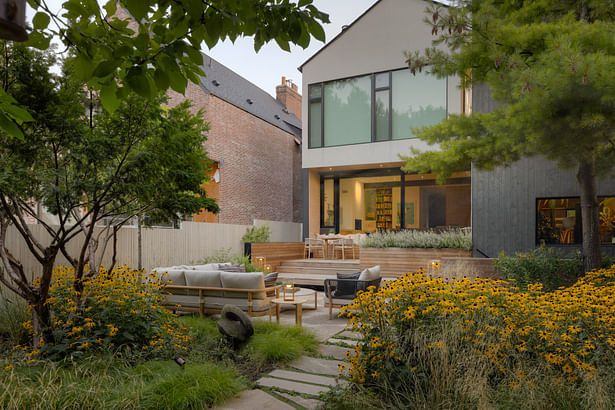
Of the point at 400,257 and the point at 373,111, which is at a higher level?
the point at 373,111

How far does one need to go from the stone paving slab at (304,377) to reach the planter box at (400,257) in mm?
7426

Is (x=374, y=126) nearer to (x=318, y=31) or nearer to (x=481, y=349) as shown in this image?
(x=481, y=349)

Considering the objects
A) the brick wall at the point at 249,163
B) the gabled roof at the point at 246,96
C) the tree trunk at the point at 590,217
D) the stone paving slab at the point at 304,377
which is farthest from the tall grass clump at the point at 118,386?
the gabled roof at the point at 246,96

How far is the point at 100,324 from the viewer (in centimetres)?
458

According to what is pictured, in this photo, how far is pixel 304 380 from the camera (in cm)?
439

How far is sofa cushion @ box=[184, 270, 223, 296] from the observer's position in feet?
23.7

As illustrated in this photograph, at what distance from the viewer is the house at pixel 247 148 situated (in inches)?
648

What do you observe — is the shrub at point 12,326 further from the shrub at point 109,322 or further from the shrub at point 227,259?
the shrub at point 227,259

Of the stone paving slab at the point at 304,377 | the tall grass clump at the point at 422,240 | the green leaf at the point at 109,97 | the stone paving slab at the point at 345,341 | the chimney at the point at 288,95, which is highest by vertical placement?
the chimney at the point at 288,95

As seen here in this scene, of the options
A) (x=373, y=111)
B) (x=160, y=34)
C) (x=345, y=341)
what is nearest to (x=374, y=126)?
(x=373, y=111)

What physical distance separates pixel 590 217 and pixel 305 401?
21.4 ft

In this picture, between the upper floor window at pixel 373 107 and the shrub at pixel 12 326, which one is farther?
the upper floor window at pixel 373 107

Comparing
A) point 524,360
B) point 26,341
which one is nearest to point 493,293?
Answer: point 524,360

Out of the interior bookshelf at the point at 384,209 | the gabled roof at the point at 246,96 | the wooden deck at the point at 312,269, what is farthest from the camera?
the gabled roof at the point at 246,96
